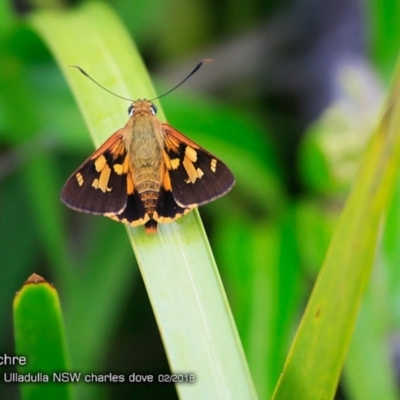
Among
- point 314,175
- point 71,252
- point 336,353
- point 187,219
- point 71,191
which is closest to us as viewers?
point 336,353

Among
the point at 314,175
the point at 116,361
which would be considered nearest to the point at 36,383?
the point at 116,361

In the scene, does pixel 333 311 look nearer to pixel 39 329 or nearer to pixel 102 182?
pixel 39 329

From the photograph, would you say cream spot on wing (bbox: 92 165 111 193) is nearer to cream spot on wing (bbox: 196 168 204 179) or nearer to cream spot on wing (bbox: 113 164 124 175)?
cream spot on wing (bbox: 113 164 124 175)

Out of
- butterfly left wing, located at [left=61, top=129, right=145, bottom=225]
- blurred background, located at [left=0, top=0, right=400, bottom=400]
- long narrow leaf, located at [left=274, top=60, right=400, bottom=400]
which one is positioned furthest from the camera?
blurred background, located at [left=0, top=0, right=400, bottom=400]

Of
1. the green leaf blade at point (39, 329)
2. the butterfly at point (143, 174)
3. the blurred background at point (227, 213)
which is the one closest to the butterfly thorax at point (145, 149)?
the butterfly at point (143, 174)

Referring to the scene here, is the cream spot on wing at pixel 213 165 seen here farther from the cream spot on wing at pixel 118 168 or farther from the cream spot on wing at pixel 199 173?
the cream spot on wing at pixel 118 168

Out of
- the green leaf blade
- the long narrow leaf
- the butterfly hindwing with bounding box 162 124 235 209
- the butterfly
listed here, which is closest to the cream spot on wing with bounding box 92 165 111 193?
the butterfly

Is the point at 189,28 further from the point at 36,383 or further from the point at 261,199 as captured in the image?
the point at 36,383
